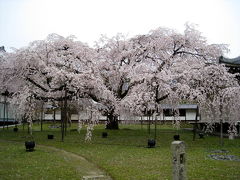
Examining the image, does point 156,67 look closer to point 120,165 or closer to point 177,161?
point 120,165

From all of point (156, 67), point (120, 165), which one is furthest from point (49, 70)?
point (120, 165)

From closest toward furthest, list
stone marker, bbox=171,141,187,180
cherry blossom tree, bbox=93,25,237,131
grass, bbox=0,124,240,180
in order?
stone marker, bbox=171,141,187,180 → grass, bbox=0,124,240,180 → cherry blossom tree, bbox=93,25,237,131

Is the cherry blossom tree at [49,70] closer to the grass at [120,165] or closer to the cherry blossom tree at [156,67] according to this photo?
the cherry blossom tree at [156,67]

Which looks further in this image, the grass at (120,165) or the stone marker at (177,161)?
the grass at (120,165)

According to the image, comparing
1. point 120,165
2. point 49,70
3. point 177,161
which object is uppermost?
point 49,70

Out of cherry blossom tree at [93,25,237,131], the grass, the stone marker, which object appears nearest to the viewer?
the stone marker

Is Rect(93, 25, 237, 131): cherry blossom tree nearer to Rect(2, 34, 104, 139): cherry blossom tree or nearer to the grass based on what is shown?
Rect(2, 34, 104, 139): cherry blossom tree

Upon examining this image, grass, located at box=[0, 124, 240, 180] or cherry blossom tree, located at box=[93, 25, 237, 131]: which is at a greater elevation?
cherry blossom tree, located at box=[93, 25, 237, 131]

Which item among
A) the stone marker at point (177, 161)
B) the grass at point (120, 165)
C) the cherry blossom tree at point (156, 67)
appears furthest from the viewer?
the cherry blossom tree at point (156, 67)

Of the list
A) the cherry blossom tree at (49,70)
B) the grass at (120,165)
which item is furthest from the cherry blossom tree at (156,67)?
the grass at (120,165)

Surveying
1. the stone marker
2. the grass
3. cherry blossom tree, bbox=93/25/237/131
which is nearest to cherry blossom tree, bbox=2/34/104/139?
cherry blossom tree, bbox=93/25/237/131

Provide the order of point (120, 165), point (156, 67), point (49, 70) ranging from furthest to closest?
point (156, 67)
point (49, 70)
point (120, 165)

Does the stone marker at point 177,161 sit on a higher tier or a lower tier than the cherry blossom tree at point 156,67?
lower

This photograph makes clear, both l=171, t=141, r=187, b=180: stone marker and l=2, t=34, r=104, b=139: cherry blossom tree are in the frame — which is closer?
l=171, t=141, r=187, b=180: stone marker
